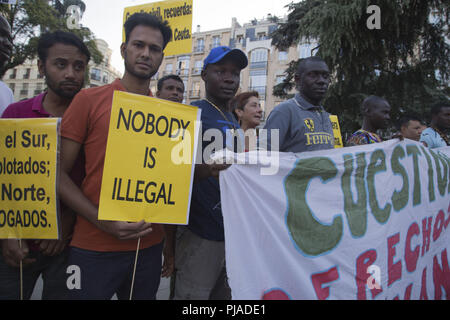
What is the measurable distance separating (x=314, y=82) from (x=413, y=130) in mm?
3765

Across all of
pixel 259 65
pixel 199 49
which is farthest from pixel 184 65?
pixel 259 65

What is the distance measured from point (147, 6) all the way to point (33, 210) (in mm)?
4578

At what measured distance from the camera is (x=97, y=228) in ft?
4.89

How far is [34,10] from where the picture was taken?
14.7 meters

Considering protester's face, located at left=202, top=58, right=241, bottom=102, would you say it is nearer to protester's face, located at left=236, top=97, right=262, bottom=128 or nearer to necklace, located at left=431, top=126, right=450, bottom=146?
protester's face, located at left=236, top=97, right=262, bottom=128

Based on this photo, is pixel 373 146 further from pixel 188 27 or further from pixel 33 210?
pixel 188 27

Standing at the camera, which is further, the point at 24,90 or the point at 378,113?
the point at 24,90

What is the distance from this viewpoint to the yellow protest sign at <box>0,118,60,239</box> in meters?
1.48

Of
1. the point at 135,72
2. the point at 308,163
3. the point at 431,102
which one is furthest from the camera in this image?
the point at 431,102

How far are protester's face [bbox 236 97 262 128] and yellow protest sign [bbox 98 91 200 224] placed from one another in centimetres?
249

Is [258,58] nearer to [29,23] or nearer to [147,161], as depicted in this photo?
[29,23]

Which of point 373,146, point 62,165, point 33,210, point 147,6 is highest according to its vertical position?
point 147,6

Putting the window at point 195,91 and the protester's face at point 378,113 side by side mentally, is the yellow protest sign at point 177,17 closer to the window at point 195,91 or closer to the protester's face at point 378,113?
the protester's face at point 378,113

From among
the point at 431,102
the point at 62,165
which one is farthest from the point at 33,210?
the point at 431,102
